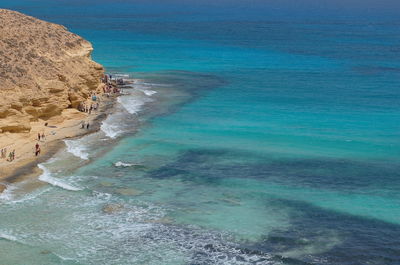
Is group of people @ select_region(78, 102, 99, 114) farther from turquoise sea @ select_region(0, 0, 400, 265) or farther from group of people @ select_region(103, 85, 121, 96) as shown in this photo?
group of people @ select_region(103, 85, 121, 96)

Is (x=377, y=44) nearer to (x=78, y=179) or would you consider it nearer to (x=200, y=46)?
(x=200, y=46)

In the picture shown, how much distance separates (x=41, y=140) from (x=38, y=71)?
835cm

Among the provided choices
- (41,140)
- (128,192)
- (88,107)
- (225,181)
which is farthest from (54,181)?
(88,107)

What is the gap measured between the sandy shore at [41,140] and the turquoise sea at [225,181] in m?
1.11

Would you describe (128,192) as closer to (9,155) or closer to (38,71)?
(9,155)

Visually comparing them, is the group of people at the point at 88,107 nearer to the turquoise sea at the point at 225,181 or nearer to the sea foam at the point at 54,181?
the turquoise sea at the point at 225,181

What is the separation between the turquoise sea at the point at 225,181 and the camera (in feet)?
94.8

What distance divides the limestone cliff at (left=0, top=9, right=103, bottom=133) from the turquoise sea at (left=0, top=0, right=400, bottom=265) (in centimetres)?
452

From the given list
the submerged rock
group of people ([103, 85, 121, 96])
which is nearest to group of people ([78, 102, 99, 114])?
group of people ([103, 85, 121, 96])

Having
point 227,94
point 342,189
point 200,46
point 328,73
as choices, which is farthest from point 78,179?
point 200,46

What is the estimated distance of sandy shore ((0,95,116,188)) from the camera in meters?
38.8

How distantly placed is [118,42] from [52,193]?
88537 mm

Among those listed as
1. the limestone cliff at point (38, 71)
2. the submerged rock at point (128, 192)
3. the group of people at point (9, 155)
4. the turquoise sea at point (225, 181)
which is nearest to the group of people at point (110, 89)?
the turquoise sea at point (225, 181)

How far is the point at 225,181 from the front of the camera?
3841 centimetres
